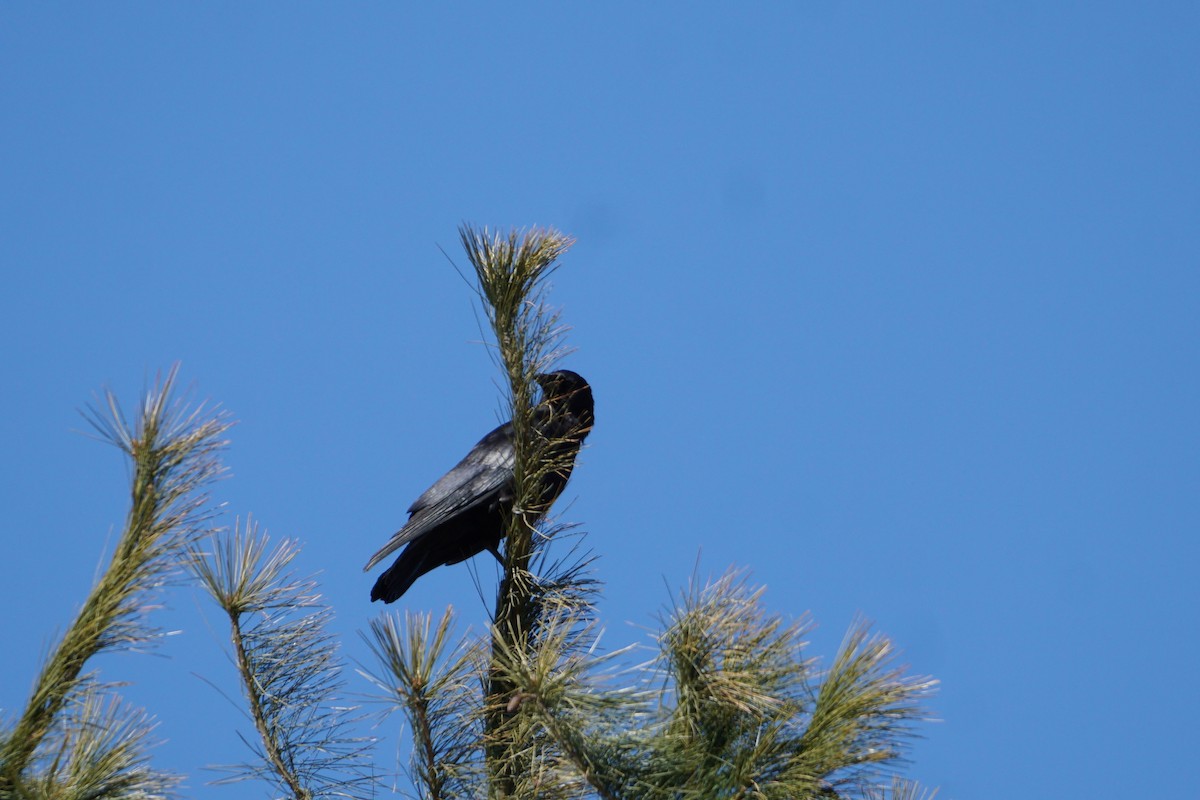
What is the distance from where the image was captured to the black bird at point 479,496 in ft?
12.5

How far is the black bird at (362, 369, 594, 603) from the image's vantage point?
3.80m

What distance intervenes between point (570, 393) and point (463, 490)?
2.35 feet

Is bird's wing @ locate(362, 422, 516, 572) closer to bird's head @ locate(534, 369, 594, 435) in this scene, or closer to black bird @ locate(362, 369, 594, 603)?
black bird @ locate(362, 369, 594, 603)

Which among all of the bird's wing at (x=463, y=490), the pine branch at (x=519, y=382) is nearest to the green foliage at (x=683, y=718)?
the pine branch at (x=519, y=382)

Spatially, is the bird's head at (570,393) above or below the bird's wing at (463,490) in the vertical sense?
above

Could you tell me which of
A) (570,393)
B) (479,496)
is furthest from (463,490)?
(570,393)

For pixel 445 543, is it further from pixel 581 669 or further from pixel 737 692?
pixel 737 692

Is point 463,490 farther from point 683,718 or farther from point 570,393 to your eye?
point 683,718

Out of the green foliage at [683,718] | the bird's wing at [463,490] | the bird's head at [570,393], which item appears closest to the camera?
the green foliage at [683,718]

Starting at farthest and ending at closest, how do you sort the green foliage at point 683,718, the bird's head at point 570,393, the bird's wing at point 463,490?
the bird's wing at point 463,490
the bird's head at point 570,393
the green foliage at point 683,718

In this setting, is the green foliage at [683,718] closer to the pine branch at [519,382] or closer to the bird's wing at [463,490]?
the pine branch at [519,382]

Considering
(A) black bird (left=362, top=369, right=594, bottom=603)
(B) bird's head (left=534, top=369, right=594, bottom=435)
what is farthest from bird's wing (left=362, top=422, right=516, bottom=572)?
(B) bird's head (left=534, top=369, right=594, bottom=435)

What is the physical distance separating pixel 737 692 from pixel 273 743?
1.20 m

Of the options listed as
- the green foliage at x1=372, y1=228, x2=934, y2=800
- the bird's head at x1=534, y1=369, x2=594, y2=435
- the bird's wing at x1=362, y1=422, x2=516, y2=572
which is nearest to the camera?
the green foliage at x1=372, y1=228, x2=934, y2=800
